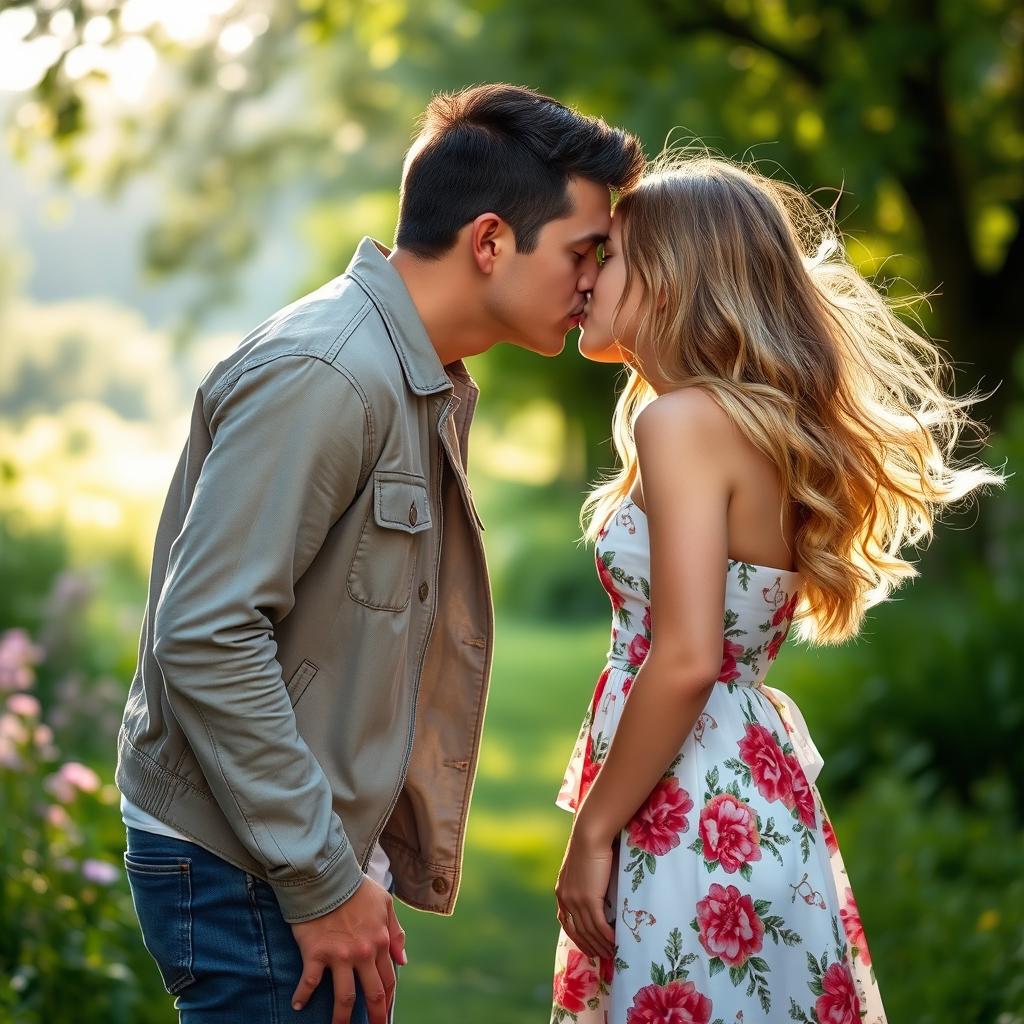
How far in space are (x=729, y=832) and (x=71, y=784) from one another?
2.43 meters

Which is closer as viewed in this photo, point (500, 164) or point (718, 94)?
point (500, 164)

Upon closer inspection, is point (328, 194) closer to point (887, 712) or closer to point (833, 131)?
point (833, 131)

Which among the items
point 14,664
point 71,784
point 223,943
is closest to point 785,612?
point 223,943

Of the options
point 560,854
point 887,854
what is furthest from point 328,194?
point 887,854

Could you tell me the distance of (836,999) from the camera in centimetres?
255

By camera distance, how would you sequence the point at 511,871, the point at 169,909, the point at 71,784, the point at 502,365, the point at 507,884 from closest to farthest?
the point at 169,909 → the point at 71,784 → the point at 507,884 → the point at 511,871 → the point at 502,365

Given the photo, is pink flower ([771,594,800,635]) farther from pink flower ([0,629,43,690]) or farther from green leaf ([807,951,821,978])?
pink flower ([0,629,43,690])

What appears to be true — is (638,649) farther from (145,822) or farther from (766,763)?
(145,822)

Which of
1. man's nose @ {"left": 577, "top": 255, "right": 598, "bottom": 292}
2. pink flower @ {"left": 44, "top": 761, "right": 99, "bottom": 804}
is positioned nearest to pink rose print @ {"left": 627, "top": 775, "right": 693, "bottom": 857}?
man's nose @ {"left": 577, "top": 255, "right": 598, "bottom": 292}

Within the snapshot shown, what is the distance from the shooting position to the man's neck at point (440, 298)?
2.57 m

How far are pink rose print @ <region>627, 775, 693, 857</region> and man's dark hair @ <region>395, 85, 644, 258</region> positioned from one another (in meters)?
1.10

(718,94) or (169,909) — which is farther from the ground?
(718,94)

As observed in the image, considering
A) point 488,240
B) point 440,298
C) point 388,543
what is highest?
point 488,240

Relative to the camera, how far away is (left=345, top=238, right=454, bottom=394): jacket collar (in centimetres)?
238
